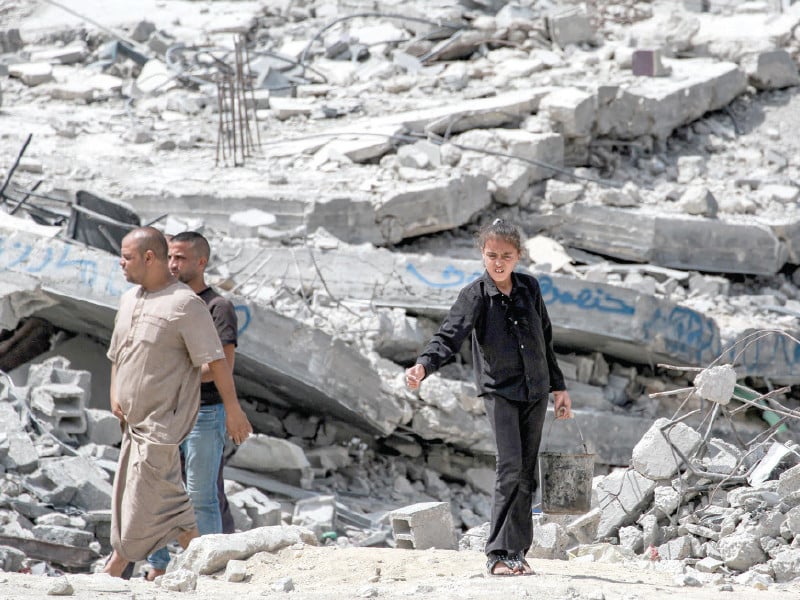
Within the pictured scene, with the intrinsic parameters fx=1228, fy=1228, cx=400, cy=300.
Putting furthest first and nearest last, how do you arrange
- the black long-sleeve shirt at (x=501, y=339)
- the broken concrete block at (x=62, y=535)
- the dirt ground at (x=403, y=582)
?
the broken concrete block at (x=62, y=535), the black long-sleeve shirt at (x=501, y=339), the dirt ground at (x=403, y=582)

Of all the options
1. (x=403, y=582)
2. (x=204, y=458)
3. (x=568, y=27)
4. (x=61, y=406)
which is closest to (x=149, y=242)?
(x=204, y=458)

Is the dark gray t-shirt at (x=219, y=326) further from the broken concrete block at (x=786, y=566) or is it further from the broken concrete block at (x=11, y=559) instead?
the broken concrete block at (x=786, y=566)

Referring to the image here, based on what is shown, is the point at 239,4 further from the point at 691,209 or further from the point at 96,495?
the point at 96,495

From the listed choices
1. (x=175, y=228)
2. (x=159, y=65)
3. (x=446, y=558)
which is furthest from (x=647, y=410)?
(x=159, y=65)

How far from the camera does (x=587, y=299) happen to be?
386 inches

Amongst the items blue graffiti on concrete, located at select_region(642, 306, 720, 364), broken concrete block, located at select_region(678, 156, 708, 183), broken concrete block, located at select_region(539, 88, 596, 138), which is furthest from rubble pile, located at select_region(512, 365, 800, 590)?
broken concrete block, located at select_region(678, 156, 708, 183)

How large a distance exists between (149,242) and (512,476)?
1.67 m

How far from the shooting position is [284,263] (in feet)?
31.9

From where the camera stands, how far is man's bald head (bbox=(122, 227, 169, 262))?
4.77 metres

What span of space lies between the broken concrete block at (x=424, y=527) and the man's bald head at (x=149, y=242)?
163 centimetres

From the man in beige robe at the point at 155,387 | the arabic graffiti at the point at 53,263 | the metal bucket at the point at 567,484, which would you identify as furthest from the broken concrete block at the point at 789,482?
the arabic graffiti at the point at 53,263

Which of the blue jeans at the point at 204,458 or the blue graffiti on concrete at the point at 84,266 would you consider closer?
the blue jeans at the point at 204,458

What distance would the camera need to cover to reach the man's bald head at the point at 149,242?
477cm

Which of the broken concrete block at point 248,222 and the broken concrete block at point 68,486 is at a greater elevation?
the broken concrete block at point 68,486
